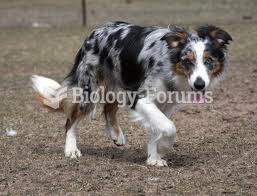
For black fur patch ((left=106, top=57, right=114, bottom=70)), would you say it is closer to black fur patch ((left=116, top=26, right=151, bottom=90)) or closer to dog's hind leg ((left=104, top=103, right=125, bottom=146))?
black fur patch ((left=116, top=26, right=151, bottom=90))

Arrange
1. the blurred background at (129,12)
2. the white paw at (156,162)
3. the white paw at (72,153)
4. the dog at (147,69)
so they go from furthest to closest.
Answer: the blurred background at (129,12)
the white paw at (72,153)
the white paw at (156,162)
the dog at (147,69)

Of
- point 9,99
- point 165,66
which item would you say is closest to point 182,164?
point 165,66

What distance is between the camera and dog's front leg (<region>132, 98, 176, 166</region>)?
7.32m

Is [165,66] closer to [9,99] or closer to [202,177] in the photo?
[202,177]

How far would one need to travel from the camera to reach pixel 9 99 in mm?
11703

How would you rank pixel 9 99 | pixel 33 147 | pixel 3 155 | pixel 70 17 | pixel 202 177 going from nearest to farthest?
pixel 202 177
pixel 3 155
pixel 33 147
pixel 9 99
pixel 70 17

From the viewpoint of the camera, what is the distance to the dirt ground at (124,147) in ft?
21.3

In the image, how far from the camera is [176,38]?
727 centimetres

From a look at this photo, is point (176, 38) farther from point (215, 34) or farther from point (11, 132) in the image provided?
point (11, 132)

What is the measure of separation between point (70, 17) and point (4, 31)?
3.29 metres

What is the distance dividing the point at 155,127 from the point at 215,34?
1.20m

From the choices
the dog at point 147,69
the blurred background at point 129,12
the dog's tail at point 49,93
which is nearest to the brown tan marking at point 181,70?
the dog at point 147,69

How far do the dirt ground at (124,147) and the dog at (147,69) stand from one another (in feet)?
1.30

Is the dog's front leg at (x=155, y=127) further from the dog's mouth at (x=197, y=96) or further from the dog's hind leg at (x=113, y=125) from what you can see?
the dog's hind leg at (x=113, y=125)
